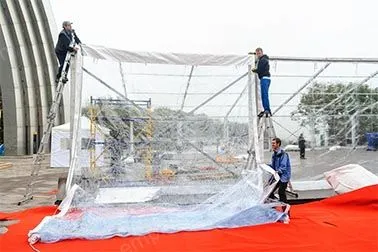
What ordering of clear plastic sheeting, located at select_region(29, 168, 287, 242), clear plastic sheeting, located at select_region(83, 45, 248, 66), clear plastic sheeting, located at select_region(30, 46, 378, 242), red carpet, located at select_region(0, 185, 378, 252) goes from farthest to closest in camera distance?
clear plastic sheeting, located at select_region(83, 45, 248, 66), clear plastic sheeting, located at select_region(30, 46, 378, 242), clear plastic sheeting, located at select_region(29, 168, 287, 242), red carpet, located at select_region(0, 185, 378, 252)

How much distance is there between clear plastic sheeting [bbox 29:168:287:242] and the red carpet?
0.17 meters

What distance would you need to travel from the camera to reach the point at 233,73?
780cm

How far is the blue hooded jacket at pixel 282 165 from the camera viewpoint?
6379 mm

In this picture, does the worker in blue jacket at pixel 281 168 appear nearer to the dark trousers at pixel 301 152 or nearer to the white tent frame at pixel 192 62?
the white tent frame at pixel 192 62

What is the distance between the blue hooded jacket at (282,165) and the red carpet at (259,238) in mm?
649

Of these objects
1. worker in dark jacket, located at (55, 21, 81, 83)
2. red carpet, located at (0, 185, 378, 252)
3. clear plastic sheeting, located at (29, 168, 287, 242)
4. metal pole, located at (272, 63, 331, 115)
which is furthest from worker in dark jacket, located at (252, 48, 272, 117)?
worker in dark jacket, located at (55, 21, 81, 83)

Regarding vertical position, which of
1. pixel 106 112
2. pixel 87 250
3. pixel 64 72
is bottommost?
pixel 87 250

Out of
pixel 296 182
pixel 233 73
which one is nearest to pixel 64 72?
pixel 233 73

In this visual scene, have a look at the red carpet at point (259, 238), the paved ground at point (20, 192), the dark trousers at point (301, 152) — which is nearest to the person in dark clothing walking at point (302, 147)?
the dark trousers at point (301, 152)

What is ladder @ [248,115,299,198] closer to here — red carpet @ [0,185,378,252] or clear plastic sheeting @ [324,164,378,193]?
clear plastic sheeting @ [324,164,378,193]

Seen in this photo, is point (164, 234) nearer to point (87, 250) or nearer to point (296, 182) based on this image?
point (87, 250)

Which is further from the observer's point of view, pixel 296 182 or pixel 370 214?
pixel 296 182

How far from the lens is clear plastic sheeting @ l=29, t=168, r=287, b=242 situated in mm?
4949

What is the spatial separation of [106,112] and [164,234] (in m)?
2.88
